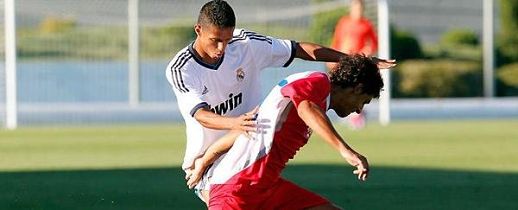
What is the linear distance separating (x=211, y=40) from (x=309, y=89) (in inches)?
40.2

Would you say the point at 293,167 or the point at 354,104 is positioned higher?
the point at 354,104

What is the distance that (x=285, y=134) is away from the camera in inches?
299

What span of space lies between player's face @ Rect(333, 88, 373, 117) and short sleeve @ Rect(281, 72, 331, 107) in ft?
0.35

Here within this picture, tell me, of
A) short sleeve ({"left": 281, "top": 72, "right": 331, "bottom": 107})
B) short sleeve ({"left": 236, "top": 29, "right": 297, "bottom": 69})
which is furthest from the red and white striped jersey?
short sleeve ({"left": 236, "top": 29, "right": 297, "bottom": 69})

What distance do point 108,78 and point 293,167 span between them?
20.3 metres

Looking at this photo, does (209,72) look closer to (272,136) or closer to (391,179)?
(272,136)

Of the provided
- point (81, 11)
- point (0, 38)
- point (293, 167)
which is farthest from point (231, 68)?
point (81, 11)

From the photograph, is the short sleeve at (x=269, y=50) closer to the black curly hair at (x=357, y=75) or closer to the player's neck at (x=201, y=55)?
the player's neck at (x=201, y=55)

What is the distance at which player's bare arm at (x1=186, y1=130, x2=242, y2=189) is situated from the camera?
25.9ft

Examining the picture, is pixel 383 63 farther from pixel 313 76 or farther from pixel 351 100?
pixel 313 76

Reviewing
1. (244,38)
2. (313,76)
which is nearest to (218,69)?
(244,38)

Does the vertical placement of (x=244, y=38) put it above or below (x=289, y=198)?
above

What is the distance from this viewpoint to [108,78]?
115 ft

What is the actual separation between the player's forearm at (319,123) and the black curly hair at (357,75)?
0.25 m
